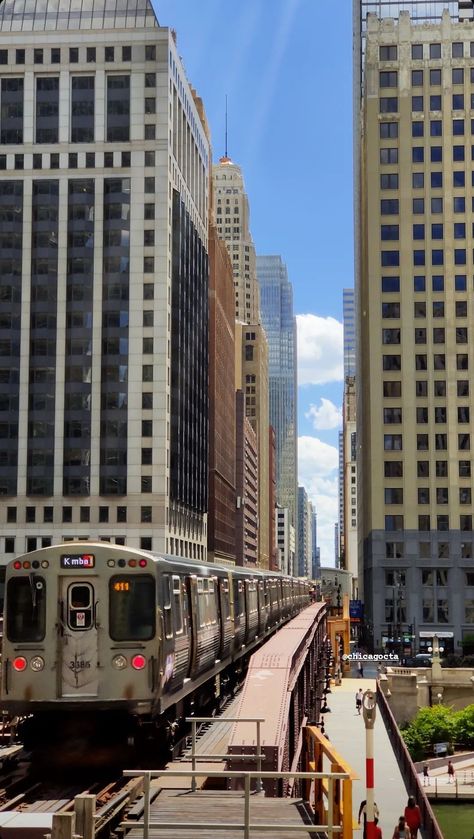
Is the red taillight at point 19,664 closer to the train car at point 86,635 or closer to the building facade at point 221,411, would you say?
the train car at point 86,635

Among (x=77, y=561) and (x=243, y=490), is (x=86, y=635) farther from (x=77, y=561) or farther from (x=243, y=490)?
(x=243, y=490)

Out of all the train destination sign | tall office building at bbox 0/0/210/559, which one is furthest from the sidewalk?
tall office building at bbox 0/0/210/559

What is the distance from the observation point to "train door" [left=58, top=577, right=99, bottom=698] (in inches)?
688

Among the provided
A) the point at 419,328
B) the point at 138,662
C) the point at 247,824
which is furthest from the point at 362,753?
the point at 419,328

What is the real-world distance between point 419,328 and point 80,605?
100 m

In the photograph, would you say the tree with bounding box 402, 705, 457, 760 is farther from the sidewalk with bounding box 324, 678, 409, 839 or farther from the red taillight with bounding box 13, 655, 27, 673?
the red taillight with bounding box 13, 655, 27, 673

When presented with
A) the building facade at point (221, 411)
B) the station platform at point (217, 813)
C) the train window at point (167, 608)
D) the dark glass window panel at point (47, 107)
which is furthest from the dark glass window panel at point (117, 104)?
the station platform at point (217, 813)

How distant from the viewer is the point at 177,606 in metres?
20.3

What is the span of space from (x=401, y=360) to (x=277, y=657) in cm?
9146

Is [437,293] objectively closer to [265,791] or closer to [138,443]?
[138,443]

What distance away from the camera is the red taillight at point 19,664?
17.6m

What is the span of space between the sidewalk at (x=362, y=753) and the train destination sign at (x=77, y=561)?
14956mm

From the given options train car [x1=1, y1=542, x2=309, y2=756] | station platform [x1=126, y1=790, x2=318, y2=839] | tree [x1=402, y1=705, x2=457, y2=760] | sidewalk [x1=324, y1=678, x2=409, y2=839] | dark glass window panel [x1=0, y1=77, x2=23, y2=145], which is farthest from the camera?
dark glass window panel [x1=0, y1=77, x2=23, y2=145]

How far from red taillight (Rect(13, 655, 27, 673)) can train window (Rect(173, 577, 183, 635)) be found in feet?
10.3
